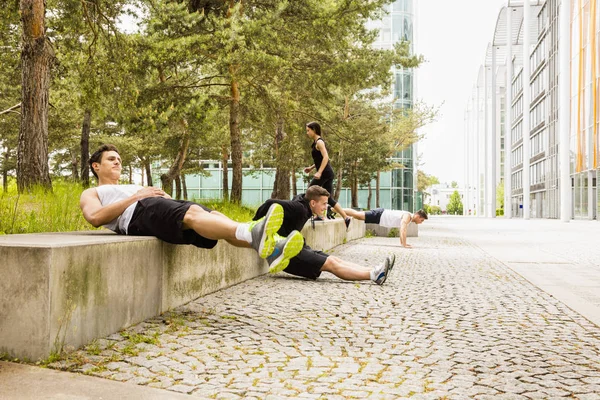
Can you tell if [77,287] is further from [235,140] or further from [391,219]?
[235,140]

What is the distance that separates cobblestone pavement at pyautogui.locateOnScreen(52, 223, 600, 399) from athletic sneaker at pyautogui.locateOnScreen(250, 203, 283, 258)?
59 cm

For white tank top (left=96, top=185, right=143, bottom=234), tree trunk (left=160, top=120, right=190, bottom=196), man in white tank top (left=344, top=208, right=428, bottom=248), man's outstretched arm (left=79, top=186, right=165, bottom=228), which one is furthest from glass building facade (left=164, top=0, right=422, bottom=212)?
man's outstretched arm (left=79, top=186, right=165, bottom=228)

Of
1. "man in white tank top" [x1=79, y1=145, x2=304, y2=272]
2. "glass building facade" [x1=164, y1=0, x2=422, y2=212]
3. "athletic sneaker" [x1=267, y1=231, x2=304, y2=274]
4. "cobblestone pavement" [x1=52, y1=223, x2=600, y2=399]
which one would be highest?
"glass building facade" [x1=164, y1=0, x2=422, y2=212]

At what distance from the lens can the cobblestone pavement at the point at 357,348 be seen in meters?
2.94

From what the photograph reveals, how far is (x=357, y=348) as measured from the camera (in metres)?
3.73

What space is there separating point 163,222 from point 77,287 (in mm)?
1079

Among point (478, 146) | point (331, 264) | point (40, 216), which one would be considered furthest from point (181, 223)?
point (478, 146)

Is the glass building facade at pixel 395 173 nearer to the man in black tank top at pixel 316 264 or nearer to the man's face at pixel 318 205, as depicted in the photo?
the man's face at pixel 318 205

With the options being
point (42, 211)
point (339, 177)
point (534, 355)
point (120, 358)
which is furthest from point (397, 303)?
point (339, 177)

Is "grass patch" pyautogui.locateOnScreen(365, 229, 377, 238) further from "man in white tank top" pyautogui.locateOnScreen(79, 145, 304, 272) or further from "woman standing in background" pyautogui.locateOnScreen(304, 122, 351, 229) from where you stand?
"man in white tank top" pyautogui.locateOnScreen(79, 145, 304, 272)

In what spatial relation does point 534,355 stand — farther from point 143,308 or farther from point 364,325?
point 143,308

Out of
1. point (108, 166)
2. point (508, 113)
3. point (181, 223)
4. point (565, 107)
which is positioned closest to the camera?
point (181, 223)

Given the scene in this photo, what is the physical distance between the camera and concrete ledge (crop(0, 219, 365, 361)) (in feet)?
10.2

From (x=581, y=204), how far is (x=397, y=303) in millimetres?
37654
